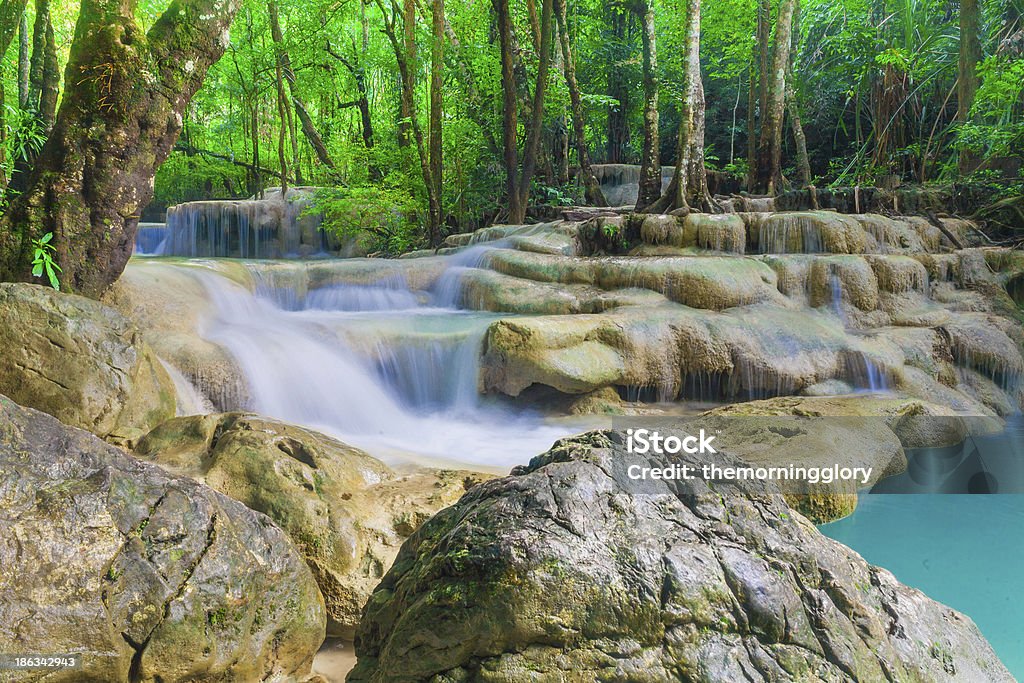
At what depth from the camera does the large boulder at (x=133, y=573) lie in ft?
6.59

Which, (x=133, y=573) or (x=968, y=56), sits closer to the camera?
(x=133, y=573)

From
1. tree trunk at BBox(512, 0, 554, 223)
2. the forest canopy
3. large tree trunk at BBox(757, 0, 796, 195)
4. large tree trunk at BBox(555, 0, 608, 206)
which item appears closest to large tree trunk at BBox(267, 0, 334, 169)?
the forest canopy

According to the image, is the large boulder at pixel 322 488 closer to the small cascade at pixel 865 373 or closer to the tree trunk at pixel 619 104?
the small cascade at pixel 865 373

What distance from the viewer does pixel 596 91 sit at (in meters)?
16.0

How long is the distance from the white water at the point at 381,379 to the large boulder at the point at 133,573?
241cm

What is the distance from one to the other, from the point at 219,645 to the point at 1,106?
236 inches

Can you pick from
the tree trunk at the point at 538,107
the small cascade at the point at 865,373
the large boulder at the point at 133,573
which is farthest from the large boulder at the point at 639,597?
the tree trunk at the point at 538,107

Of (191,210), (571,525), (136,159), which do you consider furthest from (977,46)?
(191,210)

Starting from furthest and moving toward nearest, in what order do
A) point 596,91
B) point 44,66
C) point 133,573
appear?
point 596,91
point 44,66
point 133,573

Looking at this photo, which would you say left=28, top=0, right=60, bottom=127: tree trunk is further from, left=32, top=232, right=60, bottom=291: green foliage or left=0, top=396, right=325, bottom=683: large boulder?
left=0, top=396, right=325, bottom=683: large boulder

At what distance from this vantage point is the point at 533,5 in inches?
405

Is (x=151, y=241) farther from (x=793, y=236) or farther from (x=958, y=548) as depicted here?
(x=958, y=548)

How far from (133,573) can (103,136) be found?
3.65 m
